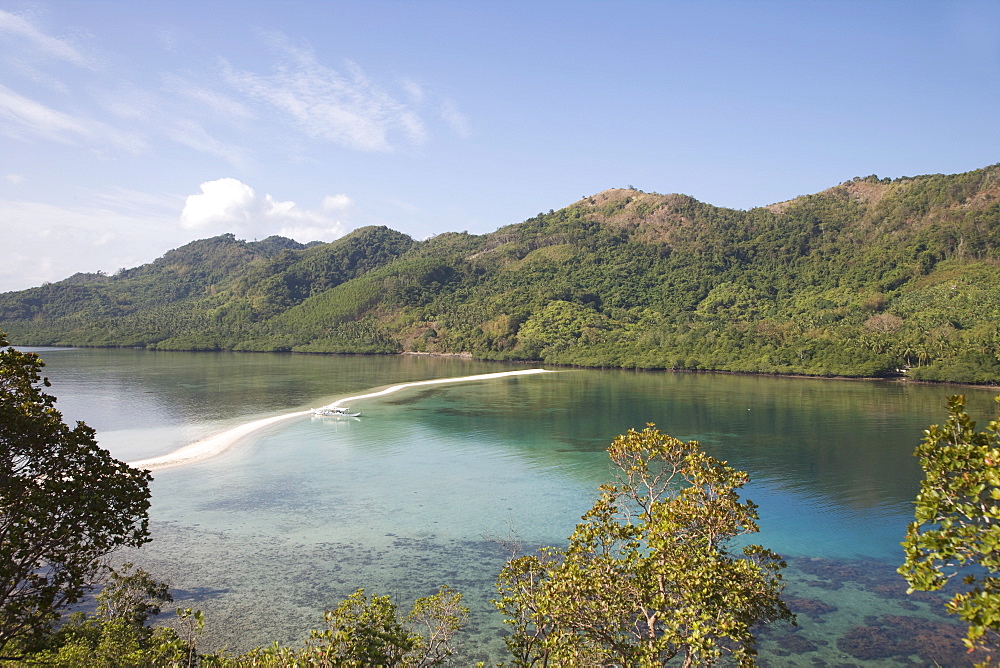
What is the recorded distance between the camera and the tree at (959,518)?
724 cm

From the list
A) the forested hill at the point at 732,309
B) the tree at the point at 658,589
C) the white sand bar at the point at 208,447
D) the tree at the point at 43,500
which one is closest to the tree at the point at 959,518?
the tree at the point at 658,589

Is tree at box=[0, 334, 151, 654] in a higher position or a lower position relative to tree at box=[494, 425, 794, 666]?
higher

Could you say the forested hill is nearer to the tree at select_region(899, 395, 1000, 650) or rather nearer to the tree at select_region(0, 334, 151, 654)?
the tree at select_region(899, 395, 1000, 650)

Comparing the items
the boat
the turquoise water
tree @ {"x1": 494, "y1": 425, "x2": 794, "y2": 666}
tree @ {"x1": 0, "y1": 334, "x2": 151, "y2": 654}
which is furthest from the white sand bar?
tree @ {"x1": 494, "y1": 425, "x2": 794, "y2": 666}

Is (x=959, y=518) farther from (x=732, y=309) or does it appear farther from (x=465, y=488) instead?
(x=732, y=309)

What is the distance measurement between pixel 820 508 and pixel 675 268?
15991cm

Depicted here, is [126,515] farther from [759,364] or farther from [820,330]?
[820,330]

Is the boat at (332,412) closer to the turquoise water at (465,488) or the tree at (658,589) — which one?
the turquoise water at (465,488)

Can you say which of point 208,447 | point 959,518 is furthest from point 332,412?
point 959,518

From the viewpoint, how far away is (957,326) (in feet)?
318

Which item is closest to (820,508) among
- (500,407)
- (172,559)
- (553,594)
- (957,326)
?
(553,594)

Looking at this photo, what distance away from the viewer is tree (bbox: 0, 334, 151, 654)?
9.67 meters

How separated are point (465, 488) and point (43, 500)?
26.6 meters

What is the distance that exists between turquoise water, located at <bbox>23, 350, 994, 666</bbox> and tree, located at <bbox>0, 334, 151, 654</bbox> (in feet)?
29.5
